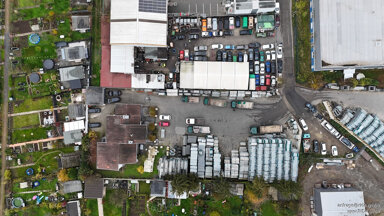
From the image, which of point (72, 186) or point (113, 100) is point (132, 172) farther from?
point (113, 100)

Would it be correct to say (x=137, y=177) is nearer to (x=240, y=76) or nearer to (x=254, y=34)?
(x=240, y=76)

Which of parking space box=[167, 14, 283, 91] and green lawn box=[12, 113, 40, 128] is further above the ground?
parking space box=[167, 14, 283, 91]

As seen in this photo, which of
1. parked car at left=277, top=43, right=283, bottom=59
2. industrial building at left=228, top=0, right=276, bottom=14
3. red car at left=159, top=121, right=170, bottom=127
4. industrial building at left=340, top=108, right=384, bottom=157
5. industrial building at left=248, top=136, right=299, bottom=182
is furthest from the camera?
red car at left=159, top=121, right=170, bottom=127

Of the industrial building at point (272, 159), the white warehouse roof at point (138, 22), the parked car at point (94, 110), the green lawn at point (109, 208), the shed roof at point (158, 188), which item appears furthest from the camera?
the green lawn at point (109, 208)

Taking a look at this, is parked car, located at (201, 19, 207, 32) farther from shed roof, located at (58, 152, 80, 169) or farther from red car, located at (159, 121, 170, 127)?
shed roof, located at (58, 152, 80, 169)

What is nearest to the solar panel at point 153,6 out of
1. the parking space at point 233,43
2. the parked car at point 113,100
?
the parking space at point 233,43

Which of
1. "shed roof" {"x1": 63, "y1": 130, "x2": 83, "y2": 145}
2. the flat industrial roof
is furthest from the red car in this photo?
the flat industrial roof

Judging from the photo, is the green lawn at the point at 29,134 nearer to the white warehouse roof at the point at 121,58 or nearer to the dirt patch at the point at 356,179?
the white warehouse roof at the point at 121,58
